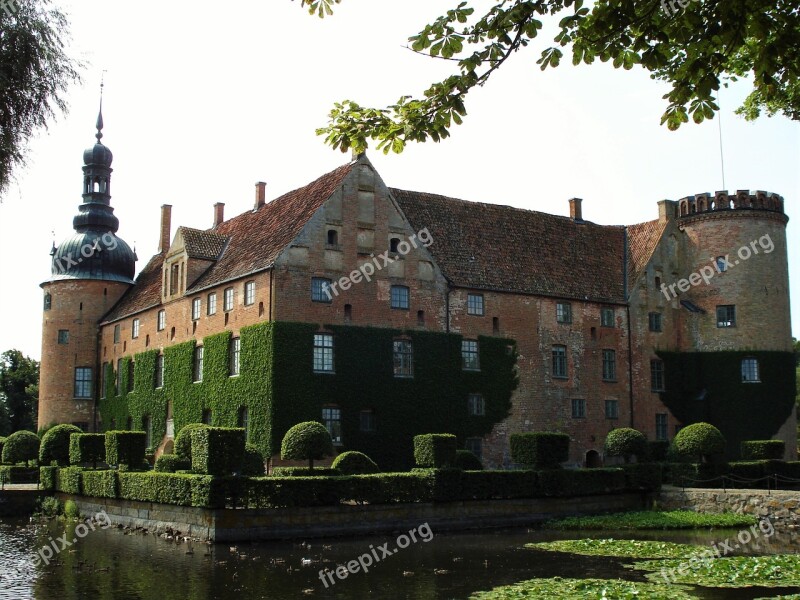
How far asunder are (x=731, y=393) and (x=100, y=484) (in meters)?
27.6

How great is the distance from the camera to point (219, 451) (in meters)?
25.2

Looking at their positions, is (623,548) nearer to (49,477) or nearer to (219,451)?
(219,451)

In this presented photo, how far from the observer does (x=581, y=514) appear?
3067cm

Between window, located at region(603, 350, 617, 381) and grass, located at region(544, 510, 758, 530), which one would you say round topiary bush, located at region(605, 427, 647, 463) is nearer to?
grass, located at region(544, 510, 758, 530)

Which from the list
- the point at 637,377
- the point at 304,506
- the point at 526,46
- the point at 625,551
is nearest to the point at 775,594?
the point at 625,551

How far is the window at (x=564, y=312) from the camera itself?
3975cm

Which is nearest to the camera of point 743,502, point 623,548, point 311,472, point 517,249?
point 623,548

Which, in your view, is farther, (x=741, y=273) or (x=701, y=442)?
(x=741, y=273)

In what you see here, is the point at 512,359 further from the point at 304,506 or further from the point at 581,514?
the point at 304,506

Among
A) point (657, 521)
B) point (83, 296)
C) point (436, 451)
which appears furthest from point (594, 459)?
point (83, 296)

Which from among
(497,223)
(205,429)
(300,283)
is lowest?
(205,429)

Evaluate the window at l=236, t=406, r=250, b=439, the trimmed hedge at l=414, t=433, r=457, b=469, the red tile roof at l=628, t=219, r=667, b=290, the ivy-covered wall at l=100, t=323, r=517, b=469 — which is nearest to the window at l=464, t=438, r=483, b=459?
the ivy-covered wall at l=100, t=323, r=517, b=469

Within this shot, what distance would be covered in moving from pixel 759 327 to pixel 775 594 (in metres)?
27.8

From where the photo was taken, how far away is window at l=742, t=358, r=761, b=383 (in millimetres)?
41031
